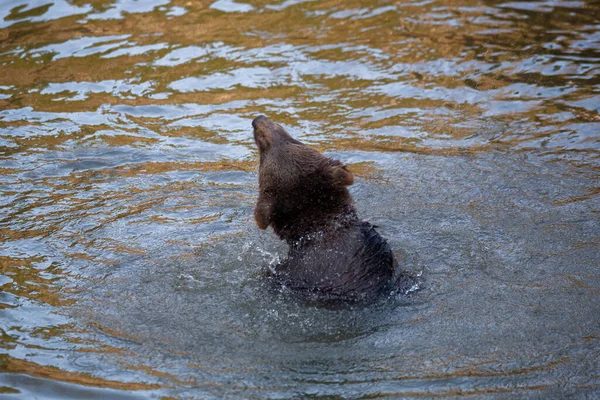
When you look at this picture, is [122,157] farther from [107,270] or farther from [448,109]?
[448,109]

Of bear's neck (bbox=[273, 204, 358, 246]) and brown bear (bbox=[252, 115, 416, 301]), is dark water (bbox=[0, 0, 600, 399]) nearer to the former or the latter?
brown bear (bbox=[252, 115, 416, 301])

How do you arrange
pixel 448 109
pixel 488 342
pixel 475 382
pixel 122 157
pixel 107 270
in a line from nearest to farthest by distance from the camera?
pixel 475 382 → pixel 488 342 → pixel 107 270 → pixel 122 157 → pixel 448 109

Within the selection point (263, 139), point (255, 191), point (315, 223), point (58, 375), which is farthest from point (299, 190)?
point (58, 375)

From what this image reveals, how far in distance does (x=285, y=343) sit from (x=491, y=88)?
662cm

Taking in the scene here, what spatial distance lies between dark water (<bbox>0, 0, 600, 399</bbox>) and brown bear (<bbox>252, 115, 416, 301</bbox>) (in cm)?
20

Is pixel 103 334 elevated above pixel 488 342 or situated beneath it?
elevated above

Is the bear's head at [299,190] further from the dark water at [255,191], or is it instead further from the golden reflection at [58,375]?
the golden reflection at [58,375]

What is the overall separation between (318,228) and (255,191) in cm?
246

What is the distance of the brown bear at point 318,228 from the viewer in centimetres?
618

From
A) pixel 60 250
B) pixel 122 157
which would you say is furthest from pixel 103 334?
pixel 122 157

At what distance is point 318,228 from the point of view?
6496mm

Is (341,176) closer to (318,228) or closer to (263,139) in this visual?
(318,228)

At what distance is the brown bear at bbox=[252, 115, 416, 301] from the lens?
618 cm

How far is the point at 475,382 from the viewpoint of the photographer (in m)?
5.12
